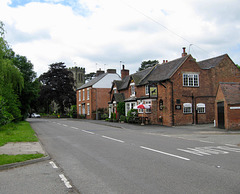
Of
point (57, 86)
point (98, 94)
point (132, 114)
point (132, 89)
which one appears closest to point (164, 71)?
point (132, 114)

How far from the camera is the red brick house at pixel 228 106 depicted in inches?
850

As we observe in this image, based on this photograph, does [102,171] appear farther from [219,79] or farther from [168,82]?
[219,79]

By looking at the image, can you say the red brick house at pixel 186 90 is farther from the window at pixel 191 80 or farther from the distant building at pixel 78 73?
the distant building at pixel 78 73

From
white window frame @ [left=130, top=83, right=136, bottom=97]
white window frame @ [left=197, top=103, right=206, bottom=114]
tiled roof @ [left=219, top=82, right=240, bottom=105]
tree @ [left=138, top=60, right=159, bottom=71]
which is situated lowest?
white window frame @ [left=197, top=103, right=206, bottom=114]

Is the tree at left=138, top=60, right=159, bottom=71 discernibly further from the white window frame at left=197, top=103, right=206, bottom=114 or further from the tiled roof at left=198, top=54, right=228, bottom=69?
the white window frame at left=197, top=103, right=206, bottom=114

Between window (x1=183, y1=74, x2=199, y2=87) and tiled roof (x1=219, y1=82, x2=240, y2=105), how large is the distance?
5916 millimetres

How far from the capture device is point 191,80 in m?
29.0

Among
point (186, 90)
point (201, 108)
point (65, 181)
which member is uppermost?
point (186, 90)

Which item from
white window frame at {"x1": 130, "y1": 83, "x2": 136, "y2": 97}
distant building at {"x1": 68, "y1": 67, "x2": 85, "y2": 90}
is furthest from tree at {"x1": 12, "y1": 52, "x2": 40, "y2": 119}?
distant building at {"x1": 68, "y1": 67, "x2": 85, "y2": 90}

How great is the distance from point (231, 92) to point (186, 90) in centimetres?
656

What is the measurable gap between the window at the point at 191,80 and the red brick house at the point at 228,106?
17.7ft

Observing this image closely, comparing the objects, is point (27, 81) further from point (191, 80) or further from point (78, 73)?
point (78, 73)

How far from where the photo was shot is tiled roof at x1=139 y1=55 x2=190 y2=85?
28812mm

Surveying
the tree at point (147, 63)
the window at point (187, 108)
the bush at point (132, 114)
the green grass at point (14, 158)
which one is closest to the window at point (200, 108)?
the window at point (187, 108)
